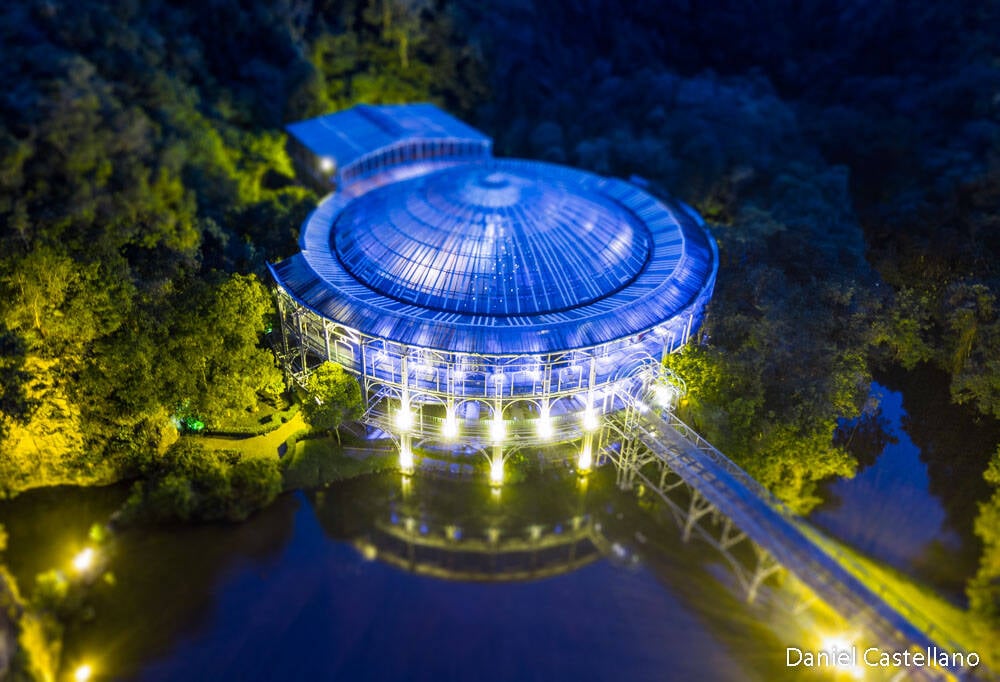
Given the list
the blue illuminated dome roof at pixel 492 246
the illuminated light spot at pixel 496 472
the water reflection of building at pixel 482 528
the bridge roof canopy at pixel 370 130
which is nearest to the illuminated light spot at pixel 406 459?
the water reflection of building at pixel 482 528

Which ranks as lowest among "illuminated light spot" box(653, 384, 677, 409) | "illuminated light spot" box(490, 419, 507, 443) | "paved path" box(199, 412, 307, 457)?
"paved path" box(199, 412, 307, 457)

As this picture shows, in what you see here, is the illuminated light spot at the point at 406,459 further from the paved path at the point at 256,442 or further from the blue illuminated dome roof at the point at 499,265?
the paved path at the point at 256,442

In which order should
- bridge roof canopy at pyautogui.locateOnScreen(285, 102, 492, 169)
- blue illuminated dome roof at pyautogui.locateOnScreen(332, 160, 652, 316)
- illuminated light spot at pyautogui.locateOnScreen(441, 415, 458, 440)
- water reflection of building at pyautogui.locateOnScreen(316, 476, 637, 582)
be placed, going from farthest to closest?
bridge roof canopy at pyautogui.locateOnScreen(285, 102, 492, 169) → blue illuminated dome roof at pyautogui.locateOnScreen(332, 160, 652, 316) → illuminated light spot at pyautogui.locateOnScreen(441, 415, 458, 440) → water reflection of building at pyautogui.locateOnScreen(316, 476, 637, 582)

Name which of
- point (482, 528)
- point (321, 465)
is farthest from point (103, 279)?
point (482, 528)

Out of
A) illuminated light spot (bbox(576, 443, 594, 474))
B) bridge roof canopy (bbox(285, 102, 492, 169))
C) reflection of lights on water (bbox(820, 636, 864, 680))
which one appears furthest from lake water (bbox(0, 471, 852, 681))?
bridge roof canopy (bbox(285, 102, 492, 169))

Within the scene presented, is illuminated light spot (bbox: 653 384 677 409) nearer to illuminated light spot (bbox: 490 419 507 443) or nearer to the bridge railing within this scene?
the bridge railing

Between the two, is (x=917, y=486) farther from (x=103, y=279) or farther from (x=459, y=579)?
(x=103, y=279)

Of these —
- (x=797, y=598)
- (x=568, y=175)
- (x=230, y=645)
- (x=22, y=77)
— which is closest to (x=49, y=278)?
(x=22, y=77)
